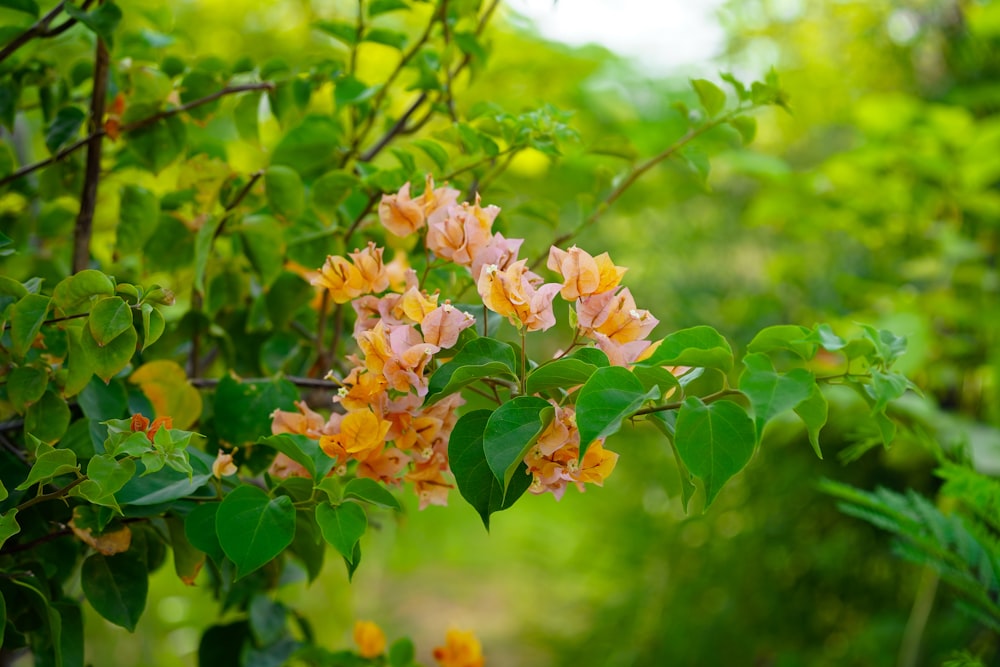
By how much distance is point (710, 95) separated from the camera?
48 cm

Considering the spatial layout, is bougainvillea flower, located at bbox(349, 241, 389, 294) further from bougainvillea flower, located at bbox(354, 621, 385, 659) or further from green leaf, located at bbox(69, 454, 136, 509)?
bougainvillea flower, located at bbox(354, 621, 385, 659)

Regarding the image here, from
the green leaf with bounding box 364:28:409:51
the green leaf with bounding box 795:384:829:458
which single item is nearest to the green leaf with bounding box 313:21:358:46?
the green leaf with bounding box 364:28:409:51

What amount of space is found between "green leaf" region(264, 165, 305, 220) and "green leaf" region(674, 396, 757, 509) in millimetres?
247

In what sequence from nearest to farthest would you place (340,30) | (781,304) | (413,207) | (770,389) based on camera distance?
(770,389), (413,207), (340,30), (781,304)

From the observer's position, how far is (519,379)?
1.08ft

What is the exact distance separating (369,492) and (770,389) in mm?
149

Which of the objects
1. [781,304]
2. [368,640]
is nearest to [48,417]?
[368,640]

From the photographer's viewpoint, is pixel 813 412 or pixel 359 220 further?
pixel 359 220

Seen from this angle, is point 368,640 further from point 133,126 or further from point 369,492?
point 133,126

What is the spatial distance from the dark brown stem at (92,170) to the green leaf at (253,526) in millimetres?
210

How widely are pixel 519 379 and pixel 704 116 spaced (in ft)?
0.82

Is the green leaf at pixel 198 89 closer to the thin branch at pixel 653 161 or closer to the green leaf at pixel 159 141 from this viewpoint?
the green leaf at pixel 159 141

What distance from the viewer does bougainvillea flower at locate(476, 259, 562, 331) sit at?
0.32m

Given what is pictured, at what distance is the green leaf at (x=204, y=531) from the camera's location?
1.11 feet
